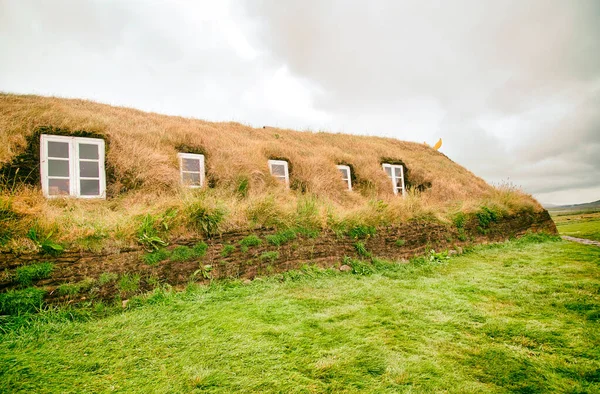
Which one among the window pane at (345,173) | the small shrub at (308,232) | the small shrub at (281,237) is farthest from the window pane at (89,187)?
the window pane at (345,173)

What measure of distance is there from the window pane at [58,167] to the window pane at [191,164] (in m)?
3.61

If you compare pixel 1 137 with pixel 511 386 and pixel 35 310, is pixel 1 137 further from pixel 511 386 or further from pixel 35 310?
pixel 511 386

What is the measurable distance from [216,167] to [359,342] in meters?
9.25

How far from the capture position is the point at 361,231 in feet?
26.6

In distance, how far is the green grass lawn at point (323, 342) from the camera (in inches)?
121

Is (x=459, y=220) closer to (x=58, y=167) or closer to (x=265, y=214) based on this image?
(x=265, y=214)

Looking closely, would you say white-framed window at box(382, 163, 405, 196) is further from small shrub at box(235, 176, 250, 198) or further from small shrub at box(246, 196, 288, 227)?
small shrub at box(246, 196, 288, 227)

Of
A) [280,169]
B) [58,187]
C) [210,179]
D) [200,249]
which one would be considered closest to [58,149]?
[58,187]

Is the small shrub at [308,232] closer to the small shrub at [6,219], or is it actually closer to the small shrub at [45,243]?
the small shrub at [45,243]

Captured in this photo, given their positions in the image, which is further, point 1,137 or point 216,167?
point 216,167

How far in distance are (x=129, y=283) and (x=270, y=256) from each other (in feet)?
9.56

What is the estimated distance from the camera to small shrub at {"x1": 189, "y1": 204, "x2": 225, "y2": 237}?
618 cm

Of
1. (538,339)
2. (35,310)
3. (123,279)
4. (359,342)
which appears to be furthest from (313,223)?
(35,310)

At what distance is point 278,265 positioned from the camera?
22.3 ft
